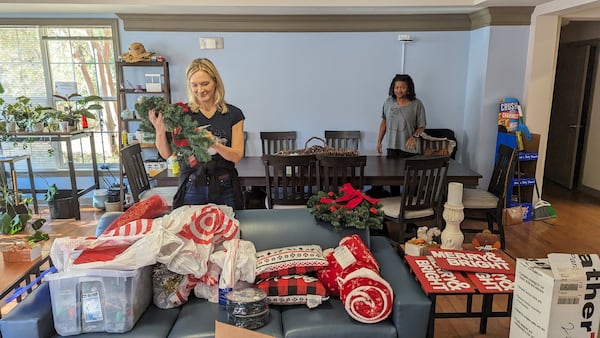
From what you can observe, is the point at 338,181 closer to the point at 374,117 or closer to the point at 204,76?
the point at 204,76

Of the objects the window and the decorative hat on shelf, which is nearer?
the decorative hat on shelf

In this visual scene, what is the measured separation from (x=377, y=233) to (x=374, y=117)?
1.60m

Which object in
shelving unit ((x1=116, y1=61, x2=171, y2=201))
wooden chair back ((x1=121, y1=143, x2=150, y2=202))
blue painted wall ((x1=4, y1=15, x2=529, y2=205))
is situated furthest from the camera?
blue painted wall ((x1=4, y1=15, x2=529, y2=205))

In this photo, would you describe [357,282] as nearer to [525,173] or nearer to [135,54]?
[525,173]

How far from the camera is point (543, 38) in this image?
13.4 feet

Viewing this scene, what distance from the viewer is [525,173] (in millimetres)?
4137

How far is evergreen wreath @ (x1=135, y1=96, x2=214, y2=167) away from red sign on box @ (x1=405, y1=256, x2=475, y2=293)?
1.12 m

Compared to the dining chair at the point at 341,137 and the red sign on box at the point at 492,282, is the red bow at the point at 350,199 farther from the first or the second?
the dining chair at the point at 341,137

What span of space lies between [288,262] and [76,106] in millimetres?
3928

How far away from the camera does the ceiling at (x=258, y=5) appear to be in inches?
154

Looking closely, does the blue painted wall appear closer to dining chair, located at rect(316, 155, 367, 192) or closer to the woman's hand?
dining chair, located at rect(316, 155, 367, 192)

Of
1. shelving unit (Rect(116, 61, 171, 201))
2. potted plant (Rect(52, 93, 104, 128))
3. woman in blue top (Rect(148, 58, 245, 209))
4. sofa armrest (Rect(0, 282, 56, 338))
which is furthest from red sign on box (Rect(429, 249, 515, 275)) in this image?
potted plant (Rect(52, 93, 104, 128))

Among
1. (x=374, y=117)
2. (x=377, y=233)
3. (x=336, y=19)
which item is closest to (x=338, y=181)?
(x=377, y=233)

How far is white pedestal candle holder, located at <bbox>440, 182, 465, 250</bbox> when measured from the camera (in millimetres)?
2072
